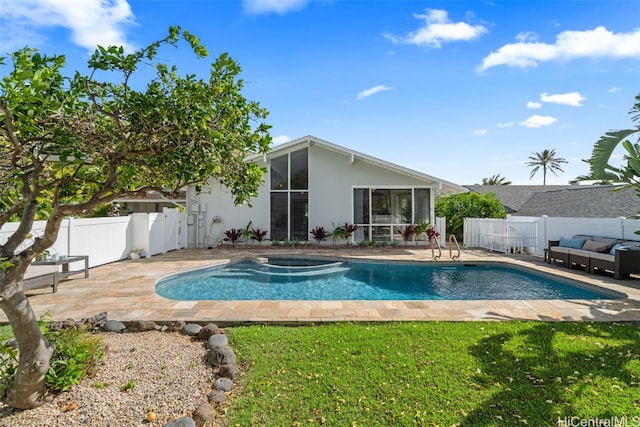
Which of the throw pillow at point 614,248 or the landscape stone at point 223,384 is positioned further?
the throw pillow at point 614,248

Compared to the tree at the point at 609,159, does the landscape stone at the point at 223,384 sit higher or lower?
lower

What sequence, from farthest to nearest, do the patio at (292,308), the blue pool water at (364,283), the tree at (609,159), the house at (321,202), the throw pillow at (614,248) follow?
the house at (321,202) < the throw pillow at (614,248) < the blue pool water at (364,283) < the patio at (292,308) < the tree at (609,159)

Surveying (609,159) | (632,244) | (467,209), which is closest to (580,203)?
(467,209)

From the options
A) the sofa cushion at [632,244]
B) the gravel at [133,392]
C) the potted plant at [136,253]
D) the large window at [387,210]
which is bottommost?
the gravel at [133,392]

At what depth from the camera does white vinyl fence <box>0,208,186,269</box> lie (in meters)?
9.38

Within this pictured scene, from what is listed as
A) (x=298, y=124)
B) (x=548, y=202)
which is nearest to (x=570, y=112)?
(x=548, y=202)

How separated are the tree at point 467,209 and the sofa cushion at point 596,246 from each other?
8.28 m

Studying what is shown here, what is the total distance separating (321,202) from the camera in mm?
16719

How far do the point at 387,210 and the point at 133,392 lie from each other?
47.6 ft

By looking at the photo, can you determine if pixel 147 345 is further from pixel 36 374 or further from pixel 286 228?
pixel 286 228

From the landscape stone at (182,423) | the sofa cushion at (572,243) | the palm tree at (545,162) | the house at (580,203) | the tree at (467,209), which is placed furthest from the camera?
the palm tree at (545,162)

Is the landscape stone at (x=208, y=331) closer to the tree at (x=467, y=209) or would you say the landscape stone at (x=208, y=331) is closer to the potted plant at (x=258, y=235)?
the potted plant at (x=258, y=235)

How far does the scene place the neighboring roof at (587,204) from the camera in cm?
1669

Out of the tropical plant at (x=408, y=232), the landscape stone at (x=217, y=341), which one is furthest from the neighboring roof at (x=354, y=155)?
the landscape stone at (x=217, y=341)
